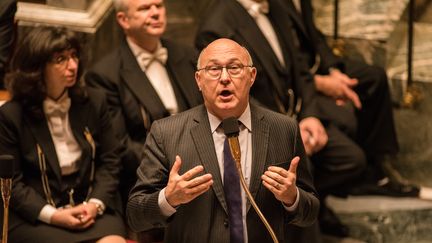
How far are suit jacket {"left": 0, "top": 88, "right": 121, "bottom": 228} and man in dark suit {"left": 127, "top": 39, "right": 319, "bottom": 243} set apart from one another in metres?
0.92

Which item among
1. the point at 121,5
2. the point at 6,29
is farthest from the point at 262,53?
the point at 6,29

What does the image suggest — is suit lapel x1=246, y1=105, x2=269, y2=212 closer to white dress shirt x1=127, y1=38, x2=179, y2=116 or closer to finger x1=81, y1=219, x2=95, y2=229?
finger x1=81, y1=219, x2=95, y2=229

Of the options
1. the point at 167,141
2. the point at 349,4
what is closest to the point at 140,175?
the point at 167,141

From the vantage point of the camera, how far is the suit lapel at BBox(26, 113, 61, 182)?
13.2 feet

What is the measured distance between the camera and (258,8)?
4891mm

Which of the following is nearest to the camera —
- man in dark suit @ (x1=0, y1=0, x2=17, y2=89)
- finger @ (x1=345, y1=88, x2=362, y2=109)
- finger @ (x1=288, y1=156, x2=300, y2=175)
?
finger @ (x1=288, y1=156, x2=300, y2=175)

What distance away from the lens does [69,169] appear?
412 centimetres

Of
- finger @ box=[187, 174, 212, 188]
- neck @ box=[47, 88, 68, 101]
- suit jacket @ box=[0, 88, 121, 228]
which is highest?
finger @ box=[187, 174, 212, 188]

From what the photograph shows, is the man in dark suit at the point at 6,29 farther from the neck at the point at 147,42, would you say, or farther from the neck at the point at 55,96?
the neck at the point at 147,42

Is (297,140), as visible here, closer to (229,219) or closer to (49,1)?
(229,219)

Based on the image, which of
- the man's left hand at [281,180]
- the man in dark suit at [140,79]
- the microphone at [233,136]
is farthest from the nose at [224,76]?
the man in dark suit at [140,79]

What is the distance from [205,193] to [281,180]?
0.33 meters

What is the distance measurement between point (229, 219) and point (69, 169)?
3.96 feet

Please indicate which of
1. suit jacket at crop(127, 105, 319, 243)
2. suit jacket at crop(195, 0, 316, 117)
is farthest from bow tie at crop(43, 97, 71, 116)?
suit jacket at crop(127, 105, 319, 243)
